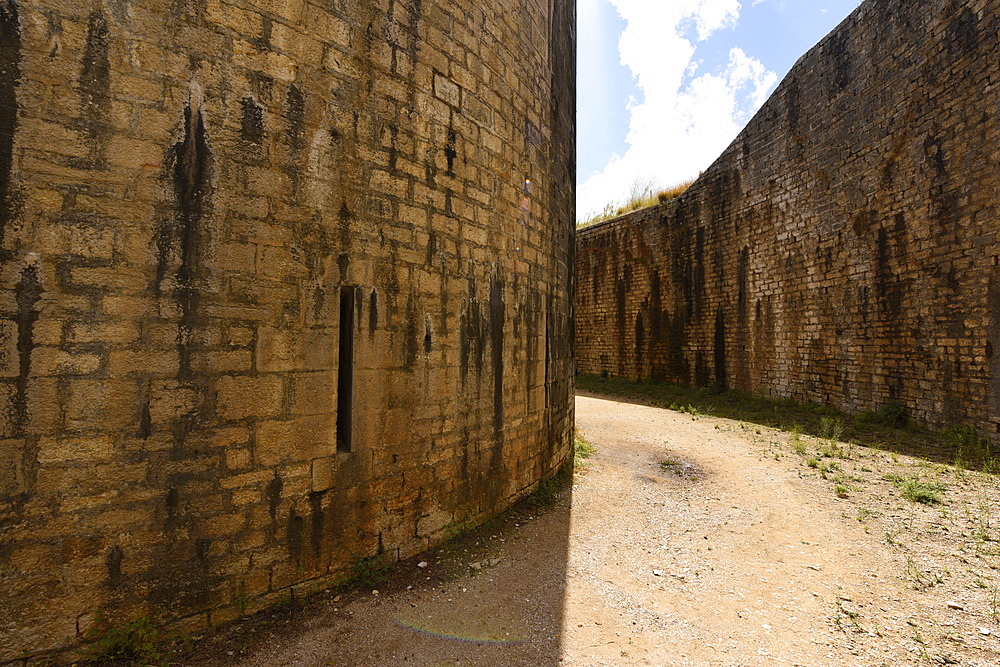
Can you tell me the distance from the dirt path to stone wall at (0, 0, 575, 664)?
518 millimetres

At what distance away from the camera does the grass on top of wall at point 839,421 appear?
7106mm

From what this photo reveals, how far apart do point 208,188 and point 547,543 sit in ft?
13.1

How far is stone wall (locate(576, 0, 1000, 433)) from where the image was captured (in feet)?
25.2

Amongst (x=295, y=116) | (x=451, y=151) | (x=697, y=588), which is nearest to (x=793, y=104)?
(x=451, y=151)

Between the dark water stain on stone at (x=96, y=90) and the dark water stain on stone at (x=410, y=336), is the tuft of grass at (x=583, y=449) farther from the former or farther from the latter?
the dark water stain on stone at (x=96, y=90)

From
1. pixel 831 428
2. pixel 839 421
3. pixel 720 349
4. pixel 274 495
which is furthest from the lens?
pixel 720 349

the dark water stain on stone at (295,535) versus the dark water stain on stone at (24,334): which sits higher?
the dark water stain on stone at (24,334)

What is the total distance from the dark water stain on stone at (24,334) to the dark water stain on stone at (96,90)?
2.32 feet

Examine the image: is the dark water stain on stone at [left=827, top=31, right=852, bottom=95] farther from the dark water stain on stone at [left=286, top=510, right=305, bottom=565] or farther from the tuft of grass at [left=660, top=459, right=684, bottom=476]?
the dark water stain on stone at [left=286, top=510, right=305, bottom=565]

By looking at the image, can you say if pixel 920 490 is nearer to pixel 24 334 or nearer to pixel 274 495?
pixel 274 495

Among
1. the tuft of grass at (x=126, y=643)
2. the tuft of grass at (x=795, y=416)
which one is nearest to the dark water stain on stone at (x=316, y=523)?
the tuft of grass at (x=126, y=643)

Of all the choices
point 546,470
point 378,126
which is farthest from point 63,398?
point 546,470

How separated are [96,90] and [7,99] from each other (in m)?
0.37

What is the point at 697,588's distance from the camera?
3.55 meters
